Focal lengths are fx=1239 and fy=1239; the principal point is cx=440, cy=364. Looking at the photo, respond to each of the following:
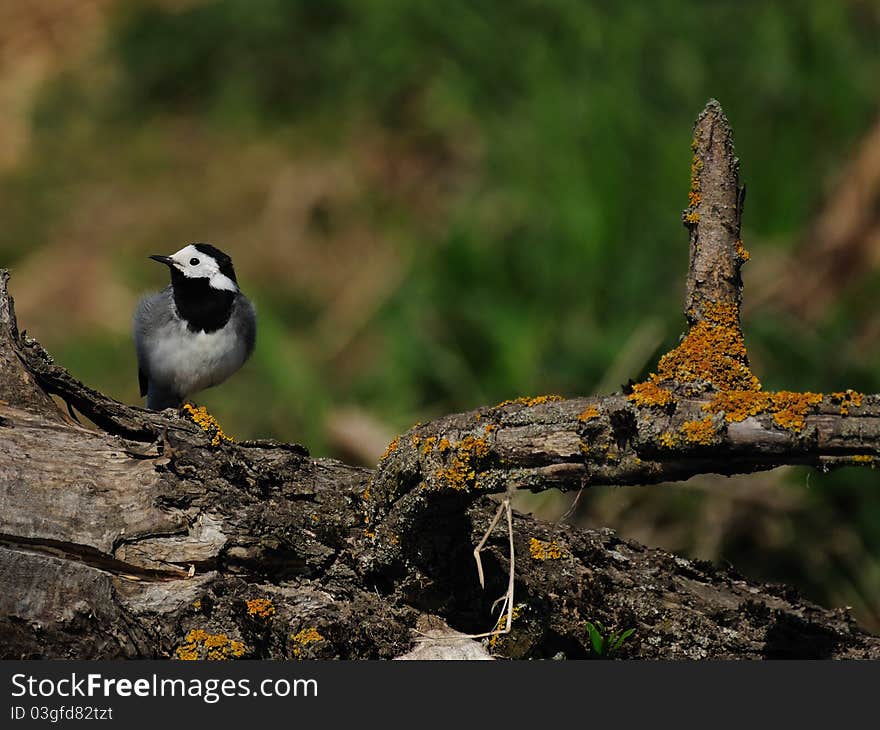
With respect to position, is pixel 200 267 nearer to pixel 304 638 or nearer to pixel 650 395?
pixel 304 638

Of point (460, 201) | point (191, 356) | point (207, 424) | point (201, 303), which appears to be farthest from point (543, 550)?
point (460, 201)

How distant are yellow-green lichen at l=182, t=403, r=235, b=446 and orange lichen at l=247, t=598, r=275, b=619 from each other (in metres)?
0.44

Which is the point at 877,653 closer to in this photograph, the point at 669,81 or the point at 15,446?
the point at 15,446

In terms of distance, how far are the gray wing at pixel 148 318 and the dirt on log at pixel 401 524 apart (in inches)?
56.7

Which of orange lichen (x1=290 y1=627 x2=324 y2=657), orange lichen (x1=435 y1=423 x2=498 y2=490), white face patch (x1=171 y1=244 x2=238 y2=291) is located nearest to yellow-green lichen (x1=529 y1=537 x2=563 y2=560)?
orange lichen (x1=435 y1=423 x2=498 y2=490)

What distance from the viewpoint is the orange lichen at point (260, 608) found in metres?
3.09

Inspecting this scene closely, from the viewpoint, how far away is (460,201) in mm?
9297

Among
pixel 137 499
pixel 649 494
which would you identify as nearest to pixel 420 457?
pixel 137 499

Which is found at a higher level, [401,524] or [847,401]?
[401,524]

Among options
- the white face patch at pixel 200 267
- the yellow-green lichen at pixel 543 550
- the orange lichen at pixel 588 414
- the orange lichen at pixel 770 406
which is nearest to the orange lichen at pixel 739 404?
the orange lichen at pixel 770 406

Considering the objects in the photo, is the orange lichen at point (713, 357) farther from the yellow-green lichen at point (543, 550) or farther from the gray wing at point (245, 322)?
the gray wing at point (245, 322)

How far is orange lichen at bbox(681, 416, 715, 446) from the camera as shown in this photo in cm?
260

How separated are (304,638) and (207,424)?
0.67 meters

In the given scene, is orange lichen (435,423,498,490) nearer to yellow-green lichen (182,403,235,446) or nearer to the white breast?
yellow-green lichen (182,403,235,446)
